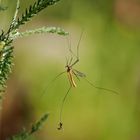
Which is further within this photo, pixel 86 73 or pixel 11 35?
pixel 86 73

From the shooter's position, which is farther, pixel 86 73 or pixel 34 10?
pixel 86 73

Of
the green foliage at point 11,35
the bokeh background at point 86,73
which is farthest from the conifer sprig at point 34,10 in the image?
the bokeh background at point 86,73

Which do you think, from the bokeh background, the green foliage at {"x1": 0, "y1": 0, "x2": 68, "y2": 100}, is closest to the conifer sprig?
the green foliage at {"x1": 0, "y1": 0, "x2": 68, "y2": 100}

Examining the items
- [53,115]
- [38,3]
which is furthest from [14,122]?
[38,3]

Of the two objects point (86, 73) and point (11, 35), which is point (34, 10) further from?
point (86, 73)

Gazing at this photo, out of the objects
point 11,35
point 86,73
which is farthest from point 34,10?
point 86,73

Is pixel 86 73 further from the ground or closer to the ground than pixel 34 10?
closer to the ground

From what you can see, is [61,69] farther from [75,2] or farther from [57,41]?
[75,2]

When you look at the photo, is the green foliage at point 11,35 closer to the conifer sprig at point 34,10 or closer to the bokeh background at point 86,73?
the conifer sprig at point 34,10

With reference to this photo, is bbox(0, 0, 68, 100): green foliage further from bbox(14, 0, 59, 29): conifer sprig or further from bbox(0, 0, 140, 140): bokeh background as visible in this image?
bbox(0, 0, 140, 140): bokeh background
